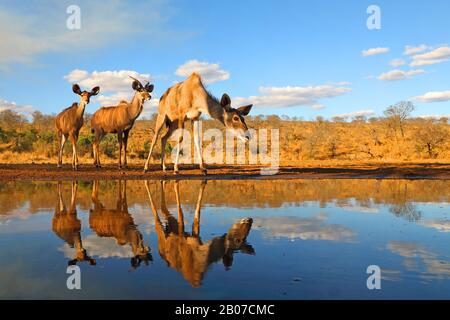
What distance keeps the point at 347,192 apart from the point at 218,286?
818 centimetres

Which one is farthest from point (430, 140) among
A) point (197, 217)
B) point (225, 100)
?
point (197, 217)

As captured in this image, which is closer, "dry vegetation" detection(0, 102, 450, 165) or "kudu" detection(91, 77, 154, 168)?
"kudu" detection(91, 77, 154, 168)

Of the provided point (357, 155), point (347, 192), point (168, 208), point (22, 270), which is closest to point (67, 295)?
point (22, 270)

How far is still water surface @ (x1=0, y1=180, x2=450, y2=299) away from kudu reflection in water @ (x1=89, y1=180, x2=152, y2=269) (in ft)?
0.05

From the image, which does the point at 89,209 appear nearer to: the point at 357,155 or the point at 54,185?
the point at 54,185

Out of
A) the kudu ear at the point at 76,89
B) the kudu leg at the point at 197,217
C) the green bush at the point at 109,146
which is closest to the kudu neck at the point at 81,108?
the kudu ear at the point at 76,89

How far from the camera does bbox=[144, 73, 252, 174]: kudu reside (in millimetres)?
13547

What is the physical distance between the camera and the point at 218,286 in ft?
12.0

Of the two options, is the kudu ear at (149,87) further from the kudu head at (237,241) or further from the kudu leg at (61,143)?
the kudu head at (237,241)

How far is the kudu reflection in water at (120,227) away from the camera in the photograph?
4.81 m

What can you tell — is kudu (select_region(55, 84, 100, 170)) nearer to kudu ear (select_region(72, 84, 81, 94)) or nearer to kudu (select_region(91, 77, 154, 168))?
kudu ear (select_region(72, 84, 81, 94))

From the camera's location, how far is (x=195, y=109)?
48.2 feet

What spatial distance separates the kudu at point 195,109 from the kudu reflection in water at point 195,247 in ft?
23.0

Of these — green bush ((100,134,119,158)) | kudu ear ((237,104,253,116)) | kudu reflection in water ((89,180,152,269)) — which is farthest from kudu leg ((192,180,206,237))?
green bush ((100,134,119,158))
